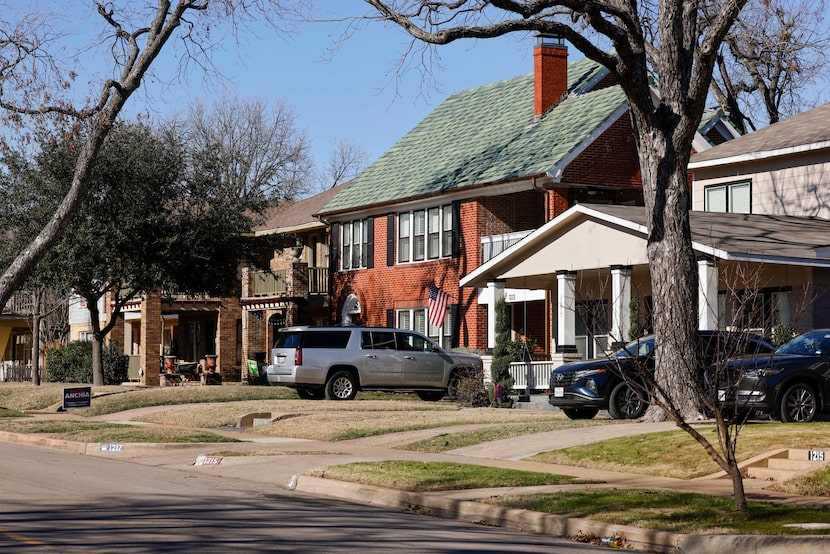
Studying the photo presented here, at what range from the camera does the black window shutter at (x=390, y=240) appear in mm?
42219

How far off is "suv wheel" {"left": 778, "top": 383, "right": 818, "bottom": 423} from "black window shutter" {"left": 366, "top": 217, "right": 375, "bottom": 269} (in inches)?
955

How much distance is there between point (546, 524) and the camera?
40.5ft

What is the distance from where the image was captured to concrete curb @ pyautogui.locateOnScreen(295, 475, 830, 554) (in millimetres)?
10680

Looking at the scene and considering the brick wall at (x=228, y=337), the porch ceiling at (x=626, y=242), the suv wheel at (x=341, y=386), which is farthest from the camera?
the brick wall at (x=228, y=337)

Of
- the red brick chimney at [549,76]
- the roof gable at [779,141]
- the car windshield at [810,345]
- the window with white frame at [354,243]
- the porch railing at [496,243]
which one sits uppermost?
the red brick chimney at [549,76]

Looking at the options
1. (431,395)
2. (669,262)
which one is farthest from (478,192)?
(669,262)

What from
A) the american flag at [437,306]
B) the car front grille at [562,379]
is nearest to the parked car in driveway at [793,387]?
the car front grille at [562,379]

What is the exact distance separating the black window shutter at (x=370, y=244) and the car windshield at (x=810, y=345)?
23379mm

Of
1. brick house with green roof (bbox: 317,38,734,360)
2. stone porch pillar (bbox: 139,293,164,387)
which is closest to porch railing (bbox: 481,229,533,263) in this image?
brick house with green roof (bbox: 317,38,734,360)

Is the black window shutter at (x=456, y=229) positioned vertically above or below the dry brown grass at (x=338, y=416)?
above

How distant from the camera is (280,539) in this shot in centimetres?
1102

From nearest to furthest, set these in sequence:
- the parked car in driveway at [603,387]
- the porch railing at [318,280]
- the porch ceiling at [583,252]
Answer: the parked car in driveway at [603,387] < the porch ceiling at [583,252] < the porch railing at [318,280]

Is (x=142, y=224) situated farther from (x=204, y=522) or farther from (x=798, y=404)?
(x=204, y=522)

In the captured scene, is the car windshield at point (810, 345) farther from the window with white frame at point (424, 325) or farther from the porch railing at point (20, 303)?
the porch railing at point (20, 303)
